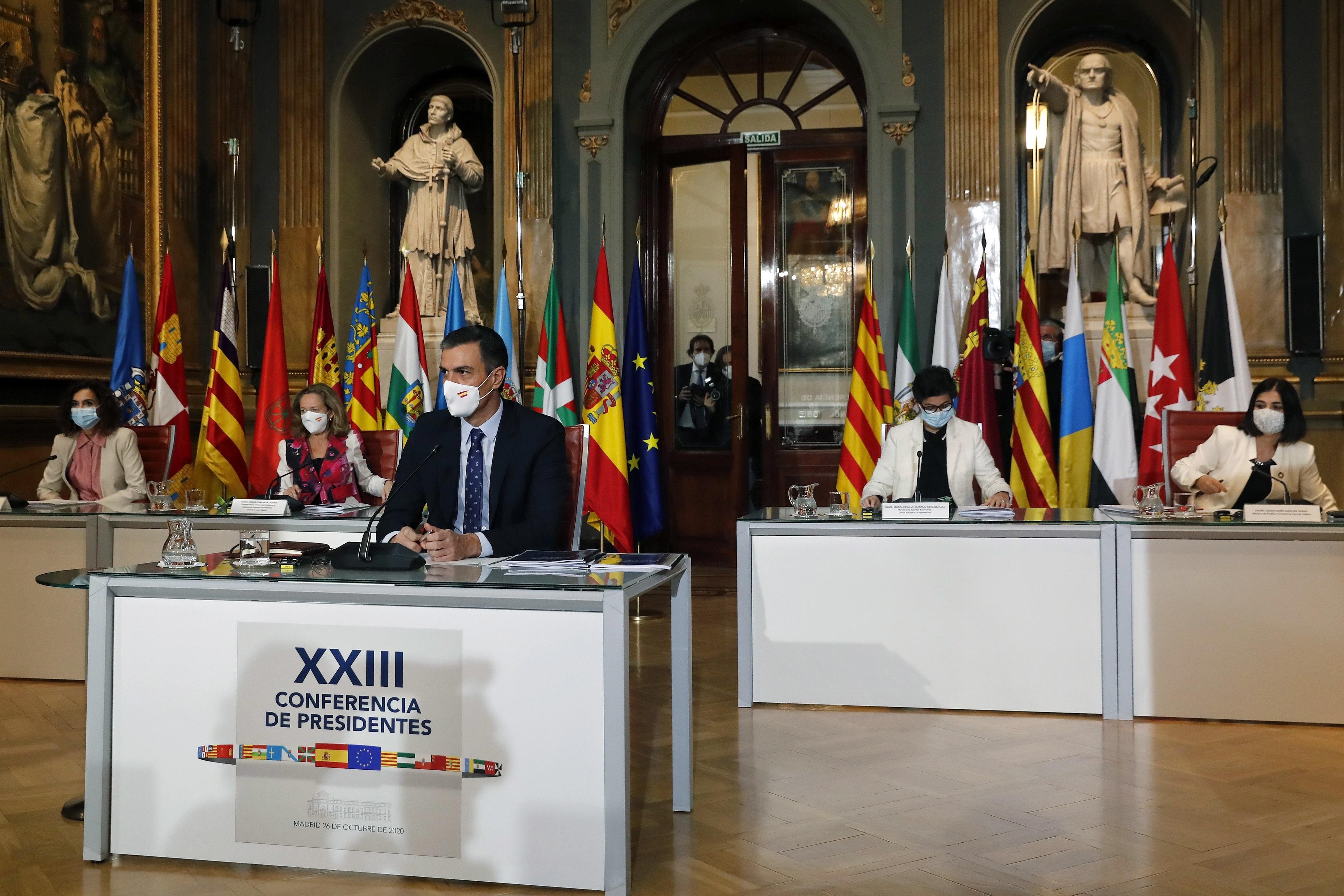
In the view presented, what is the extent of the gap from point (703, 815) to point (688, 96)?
19.5ft

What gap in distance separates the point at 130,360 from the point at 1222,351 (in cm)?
592

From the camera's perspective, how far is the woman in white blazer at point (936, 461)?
4.62m

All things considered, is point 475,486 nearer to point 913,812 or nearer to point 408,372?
point 913,812

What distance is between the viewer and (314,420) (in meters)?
4.99

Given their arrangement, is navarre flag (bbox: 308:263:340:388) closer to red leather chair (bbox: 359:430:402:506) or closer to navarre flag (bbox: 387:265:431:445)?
navarre flag (bbox: 387:265:431:445)

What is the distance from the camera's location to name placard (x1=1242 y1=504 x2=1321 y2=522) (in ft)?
12.5

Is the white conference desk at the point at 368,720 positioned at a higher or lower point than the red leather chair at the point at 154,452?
lower

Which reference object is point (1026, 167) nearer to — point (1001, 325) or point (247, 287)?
point (1001, 325)

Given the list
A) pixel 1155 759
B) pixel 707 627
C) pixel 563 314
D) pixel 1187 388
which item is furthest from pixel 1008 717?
pixel 563 314

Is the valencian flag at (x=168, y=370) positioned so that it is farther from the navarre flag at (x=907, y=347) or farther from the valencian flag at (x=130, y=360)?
the navarre flag at (x=907, y=347)

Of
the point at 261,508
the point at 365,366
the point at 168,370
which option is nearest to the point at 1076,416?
the point at 365,366

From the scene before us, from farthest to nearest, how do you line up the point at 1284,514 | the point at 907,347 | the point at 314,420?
the point at 907,347 → the point at 314,420 → the point at 1284,514

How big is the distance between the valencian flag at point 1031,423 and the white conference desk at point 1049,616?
6.69ft

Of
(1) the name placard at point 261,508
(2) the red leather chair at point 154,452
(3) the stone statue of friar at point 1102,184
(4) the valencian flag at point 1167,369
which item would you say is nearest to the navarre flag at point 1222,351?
(4) the valencian flag at point 1167,369
